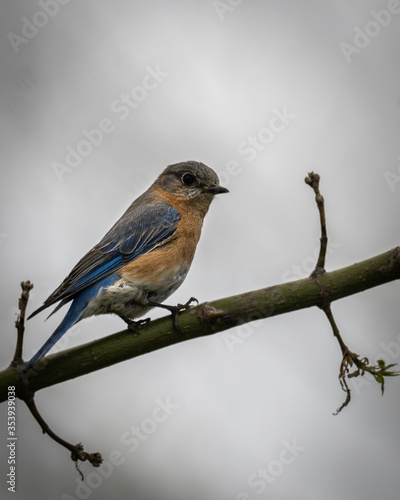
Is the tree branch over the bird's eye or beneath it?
beneath

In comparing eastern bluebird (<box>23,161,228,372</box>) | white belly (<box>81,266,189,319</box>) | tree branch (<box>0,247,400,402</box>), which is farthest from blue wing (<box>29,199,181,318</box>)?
tree branch (<box>0,247,400,402</box>)

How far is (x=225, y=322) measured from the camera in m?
3.11

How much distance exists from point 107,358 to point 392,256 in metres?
1.72

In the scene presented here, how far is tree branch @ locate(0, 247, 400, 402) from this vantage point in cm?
289

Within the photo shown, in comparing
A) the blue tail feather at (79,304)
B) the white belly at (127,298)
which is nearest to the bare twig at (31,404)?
the blue tail feather at (79,304)

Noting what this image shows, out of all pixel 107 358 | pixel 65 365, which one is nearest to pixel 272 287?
pixel 107 358

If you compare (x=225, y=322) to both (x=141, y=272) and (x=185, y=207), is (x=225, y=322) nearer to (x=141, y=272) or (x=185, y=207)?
(x=141, y=272)

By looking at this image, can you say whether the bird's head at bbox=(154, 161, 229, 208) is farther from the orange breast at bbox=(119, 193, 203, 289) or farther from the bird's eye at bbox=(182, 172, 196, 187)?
the orange breast at bbox=(119, 193, 203, 289)

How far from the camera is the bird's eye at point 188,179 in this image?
5.55m

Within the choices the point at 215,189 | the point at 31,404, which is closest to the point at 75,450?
the point at 31,404

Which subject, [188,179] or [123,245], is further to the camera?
[188,179]

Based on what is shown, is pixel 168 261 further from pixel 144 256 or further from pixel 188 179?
pixel 188 179

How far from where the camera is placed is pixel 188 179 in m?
5.58

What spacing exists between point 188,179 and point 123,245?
111 cm
